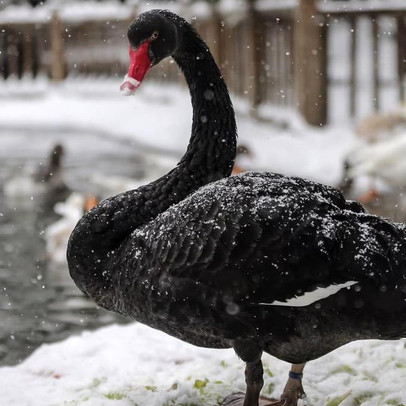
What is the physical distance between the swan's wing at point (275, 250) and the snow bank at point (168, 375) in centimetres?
72

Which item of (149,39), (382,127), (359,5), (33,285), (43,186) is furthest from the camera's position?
(359,5)

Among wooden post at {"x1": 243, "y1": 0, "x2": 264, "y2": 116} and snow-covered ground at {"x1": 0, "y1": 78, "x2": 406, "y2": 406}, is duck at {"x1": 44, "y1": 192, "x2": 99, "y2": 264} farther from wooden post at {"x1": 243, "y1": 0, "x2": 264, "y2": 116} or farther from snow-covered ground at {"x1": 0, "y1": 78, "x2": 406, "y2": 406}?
wooden post at {"x1": 243, "y1": 0, "x2": 264, "y2": 116}

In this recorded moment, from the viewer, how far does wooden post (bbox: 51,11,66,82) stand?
16.8 metres

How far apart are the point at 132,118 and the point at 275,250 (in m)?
12.0

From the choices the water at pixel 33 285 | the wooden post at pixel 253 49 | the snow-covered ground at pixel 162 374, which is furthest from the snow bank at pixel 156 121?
the snow-covered ground at pixel 162 374

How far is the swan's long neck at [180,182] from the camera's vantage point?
273 cm

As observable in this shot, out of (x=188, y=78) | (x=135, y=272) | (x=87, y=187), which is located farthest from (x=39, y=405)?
(x=87, y=187)

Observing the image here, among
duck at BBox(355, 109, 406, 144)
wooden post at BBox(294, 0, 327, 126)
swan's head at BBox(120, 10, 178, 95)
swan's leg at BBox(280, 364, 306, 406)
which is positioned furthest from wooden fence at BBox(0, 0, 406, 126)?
swan's leg at BBox(280, 364, 306, 406)

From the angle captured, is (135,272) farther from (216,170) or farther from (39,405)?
(39,405)

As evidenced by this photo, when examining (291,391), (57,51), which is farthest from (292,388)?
(57,51)

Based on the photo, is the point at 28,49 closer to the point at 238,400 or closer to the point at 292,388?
the point at 238,400

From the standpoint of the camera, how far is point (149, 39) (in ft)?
8.70

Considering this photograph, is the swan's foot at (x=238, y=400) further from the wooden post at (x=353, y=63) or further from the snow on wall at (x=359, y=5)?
the snow on wall at (x=359, y=5)

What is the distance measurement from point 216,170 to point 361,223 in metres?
0.62
